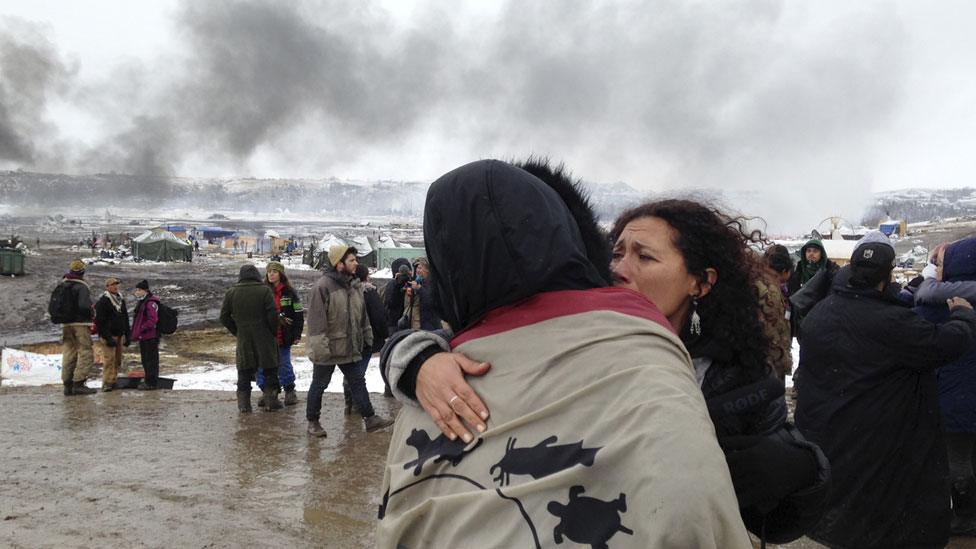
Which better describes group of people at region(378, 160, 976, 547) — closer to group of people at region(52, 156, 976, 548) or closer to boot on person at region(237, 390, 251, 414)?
group of people at region(52, 156, 976, 548)

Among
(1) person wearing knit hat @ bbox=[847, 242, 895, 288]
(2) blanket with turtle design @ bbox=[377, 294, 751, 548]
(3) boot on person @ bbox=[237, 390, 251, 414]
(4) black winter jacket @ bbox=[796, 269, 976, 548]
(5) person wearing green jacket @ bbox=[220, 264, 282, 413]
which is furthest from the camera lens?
(3) boot on person @ bbox=[237, 390, 251, 414]

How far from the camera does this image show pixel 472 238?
44.3 inches

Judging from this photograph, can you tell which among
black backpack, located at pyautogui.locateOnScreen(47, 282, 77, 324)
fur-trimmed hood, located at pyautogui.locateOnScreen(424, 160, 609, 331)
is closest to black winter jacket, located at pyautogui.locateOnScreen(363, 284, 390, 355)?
black backpack, located at pyautogui.locateOnScreen(47, 282, 77, 324)

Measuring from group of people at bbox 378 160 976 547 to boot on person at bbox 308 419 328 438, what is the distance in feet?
16.9

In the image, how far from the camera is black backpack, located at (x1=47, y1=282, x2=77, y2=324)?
27.0 feet

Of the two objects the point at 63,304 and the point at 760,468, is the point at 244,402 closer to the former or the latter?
the point at 63,304

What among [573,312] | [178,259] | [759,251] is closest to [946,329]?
[759,251]

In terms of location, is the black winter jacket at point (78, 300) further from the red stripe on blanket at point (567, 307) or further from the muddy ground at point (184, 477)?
the red stripe on blanket at point (567, 307)

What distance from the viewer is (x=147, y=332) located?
8820 millimetres

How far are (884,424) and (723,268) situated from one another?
4.98 ft

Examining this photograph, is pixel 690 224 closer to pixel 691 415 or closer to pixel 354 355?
pixel 691 415

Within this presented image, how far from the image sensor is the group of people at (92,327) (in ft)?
27.2

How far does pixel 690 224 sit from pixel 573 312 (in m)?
0.81

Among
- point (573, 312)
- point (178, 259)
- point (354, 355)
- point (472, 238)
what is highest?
point (472, 238)
